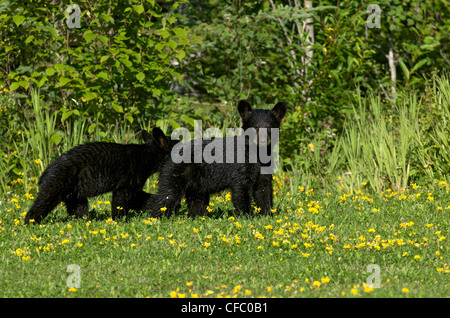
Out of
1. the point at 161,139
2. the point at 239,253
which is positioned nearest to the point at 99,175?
the point at 161,139

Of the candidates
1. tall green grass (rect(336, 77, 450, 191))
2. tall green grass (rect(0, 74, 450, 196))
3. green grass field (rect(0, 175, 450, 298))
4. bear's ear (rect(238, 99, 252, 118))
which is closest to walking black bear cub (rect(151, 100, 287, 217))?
bear's ear (rect(238, 99, 252, 118))

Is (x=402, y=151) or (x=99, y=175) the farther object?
(x=402, y=151)

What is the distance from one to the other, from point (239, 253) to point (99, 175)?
2.08 meters

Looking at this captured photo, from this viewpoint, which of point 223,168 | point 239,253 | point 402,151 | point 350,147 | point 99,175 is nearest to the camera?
point 239,253

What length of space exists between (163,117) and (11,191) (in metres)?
Result: 2.65

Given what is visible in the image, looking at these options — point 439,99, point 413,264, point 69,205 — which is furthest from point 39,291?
point 439,99

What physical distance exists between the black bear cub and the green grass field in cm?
24

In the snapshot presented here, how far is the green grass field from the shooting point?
17.0 feet

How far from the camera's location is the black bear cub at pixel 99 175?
7.13m

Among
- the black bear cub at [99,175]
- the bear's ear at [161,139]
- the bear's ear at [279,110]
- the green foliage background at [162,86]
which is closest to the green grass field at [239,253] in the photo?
the black bear cub at [99,175]

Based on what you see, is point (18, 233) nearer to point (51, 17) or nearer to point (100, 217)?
point (100, 217)

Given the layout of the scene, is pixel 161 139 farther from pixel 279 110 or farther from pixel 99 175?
Result: pixel 279 110

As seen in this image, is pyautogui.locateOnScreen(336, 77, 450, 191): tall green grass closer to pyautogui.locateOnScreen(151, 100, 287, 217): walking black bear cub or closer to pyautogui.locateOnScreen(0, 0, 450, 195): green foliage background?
pyautogui.locateOnScreen(0, 0, 450, 195): green foliage background

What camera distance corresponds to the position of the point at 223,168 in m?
7.57
